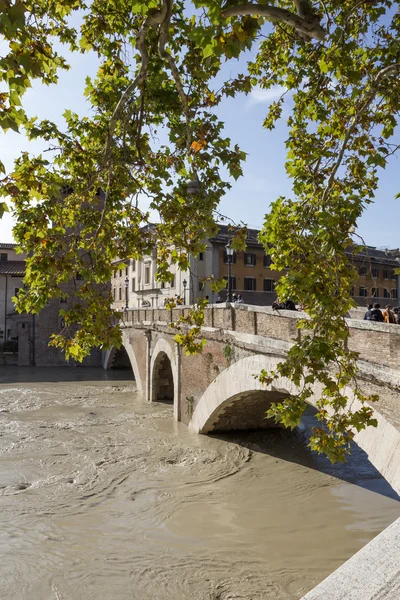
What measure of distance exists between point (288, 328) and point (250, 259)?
28562 mm

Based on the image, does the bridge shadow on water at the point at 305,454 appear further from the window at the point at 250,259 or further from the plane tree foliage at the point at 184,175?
the window at the point at 250,259

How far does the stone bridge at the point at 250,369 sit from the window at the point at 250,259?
630 inches

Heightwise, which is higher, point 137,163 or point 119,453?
point 137,163

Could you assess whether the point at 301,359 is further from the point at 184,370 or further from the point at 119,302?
the point at 119,302

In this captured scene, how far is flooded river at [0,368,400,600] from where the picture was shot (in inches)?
338

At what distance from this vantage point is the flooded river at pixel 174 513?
28.2ft

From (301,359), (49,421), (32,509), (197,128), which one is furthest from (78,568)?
(49,421)

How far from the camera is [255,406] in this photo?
1586 cm

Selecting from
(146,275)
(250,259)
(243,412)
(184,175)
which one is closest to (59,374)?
(146,275)

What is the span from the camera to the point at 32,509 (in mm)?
11547

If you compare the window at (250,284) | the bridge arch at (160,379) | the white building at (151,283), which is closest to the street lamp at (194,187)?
the bridge arch at (160,379)

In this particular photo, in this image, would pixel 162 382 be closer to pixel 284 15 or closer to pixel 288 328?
pixel 288 328

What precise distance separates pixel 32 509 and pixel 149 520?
8.75 ft

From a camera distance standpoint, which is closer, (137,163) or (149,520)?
(137,163)
